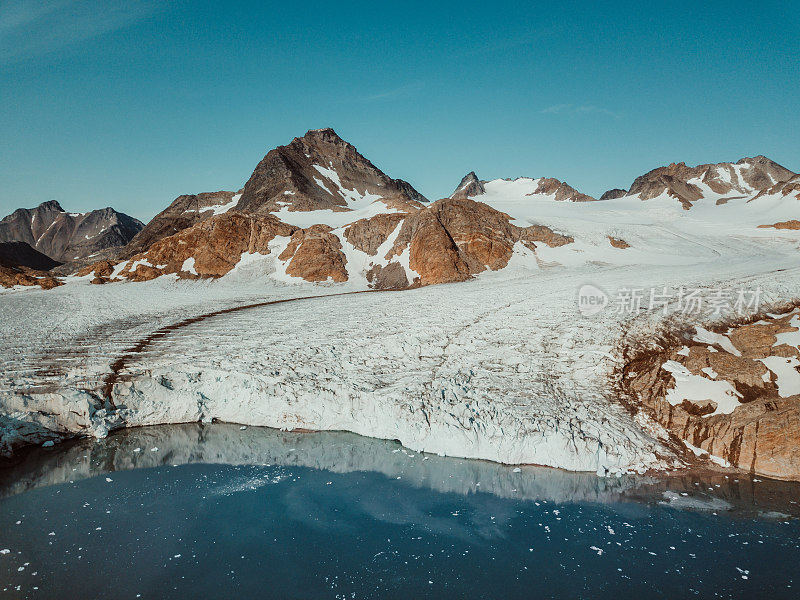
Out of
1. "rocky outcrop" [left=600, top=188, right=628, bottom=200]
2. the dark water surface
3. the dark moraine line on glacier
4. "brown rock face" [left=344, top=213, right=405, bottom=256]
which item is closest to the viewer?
the dark water surface

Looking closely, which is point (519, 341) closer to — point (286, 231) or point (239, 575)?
point (239, 575)

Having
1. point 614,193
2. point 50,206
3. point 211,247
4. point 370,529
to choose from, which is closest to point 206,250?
point 211,247

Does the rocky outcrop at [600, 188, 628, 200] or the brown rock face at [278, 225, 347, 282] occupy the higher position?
the rocky outcrop at [600, 188, 628, 200]

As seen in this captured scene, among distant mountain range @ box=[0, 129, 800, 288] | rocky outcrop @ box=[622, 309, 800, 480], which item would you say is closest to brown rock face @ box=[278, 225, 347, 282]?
distant mountain range @ box=[0, 129, 800, 288]

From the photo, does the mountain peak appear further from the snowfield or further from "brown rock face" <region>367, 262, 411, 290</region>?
"brown rock face" <region>367, 262, 411, 290</region>

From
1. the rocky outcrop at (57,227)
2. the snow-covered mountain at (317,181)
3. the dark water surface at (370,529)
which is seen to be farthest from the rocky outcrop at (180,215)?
the dark water surface at (370,529)

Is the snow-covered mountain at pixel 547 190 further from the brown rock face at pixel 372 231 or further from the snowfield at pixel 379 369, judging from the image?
the snowfield at pixel 379 369

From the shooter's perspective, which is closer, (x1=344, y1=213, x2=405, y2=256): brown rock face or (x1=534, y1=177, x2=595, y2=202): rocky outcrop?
(x1=344, y1=213, x2=405, y2=256): brown rock face
